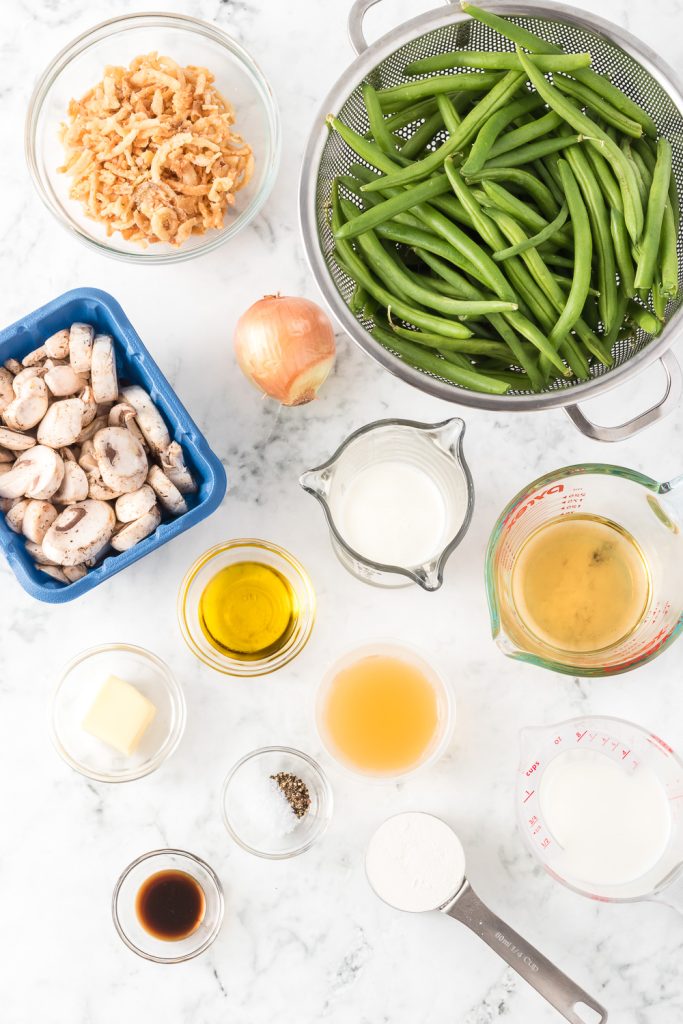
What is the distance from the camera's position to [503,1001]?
157cm

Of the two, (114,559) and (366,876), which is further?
(366,876)

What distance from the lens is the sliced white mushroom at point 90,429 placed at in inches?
57.3

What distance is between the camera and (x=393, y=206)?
4.15 ft

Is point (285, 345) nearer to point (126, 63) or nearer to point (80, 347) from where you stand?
point (80, 347)

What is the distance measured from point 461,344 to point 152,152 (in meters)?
0.59

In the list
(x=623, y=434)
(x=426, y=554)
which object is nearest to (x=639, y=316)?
(x=623, y=434)

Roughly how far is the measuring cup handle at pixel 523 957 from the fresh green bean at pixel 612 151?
42.7 inches

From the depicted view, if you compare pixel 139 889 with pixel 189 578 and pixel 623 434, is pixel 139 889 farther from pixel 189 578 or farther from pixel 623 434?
pixel 623 434

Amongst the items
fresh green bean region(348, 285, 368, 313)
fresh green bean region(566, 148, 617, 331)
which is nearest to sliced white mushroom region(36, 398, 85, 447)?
fresh green bean region(348, 285, 368, 313)

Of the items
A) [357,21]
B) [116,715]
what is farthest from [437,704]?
[357,21]

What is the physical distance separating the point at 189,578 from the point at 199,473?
0.65 ft

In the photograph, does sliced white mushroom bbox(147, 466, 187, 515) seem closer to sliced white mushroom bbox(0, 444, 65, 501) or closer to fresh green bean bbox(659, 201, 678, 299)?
sliced white mushroom bbox(0, 444, 65, 501)

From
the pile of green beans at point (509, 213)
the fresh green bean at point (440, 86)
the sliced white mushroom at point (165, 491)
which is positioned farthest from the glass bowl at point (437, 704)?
the fresh green bean at point (440, 86)

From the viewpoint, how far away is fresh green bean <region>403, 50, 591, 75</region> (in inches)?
48.3
